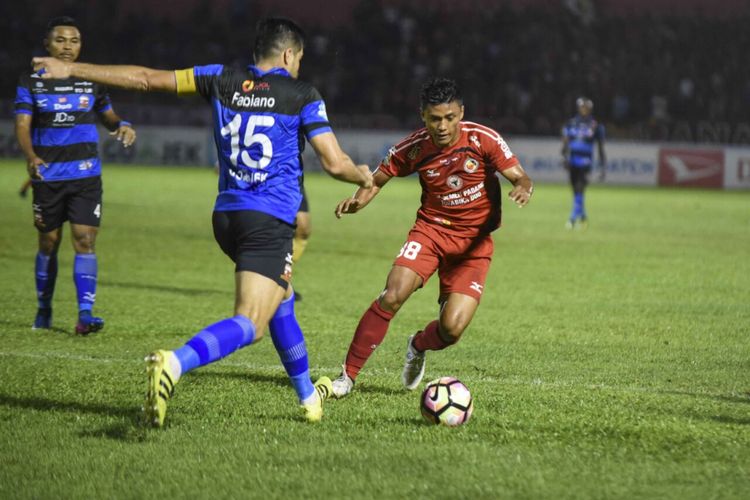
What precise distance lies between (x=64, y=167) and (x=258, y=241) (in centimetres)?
396

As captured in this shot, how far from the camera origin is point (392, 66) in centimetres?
4147

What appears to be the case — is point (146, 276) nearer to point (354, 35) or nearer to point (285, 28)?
point (285, 28)

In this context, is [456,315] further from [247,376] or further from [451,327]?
[247,376]

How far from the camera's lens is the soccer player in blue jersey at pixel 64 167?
8.57 metres

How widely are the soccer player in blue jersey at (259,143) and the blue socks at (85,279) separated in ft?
11.8

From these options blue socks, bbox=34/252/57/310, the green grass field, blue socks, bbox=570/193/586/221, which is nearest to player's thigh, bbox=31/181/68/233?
blue socks, bbox=34/252/57/310

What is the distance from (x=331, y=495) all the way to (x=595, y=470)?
1.18 meters

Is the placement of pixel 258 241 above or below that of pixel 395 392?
above

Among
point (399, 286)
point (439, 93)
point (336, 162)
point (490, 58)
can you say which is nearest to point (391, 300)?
point (399, 286)

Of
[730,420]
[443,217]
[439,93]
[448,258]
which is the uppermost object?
[439,93]

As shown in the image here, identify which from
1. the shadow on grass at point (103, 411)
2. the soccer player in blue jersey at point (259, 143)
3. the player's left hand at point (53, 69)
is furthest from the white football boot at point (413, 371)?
the player's left hand at point (53, 69)

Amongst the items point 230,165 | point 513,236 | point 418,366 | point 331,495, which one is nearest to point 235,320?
point 230,165

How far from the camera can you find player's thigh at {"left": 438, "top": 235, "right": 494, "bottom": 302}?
22.1 feet

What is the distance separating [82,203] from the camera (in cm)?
877
